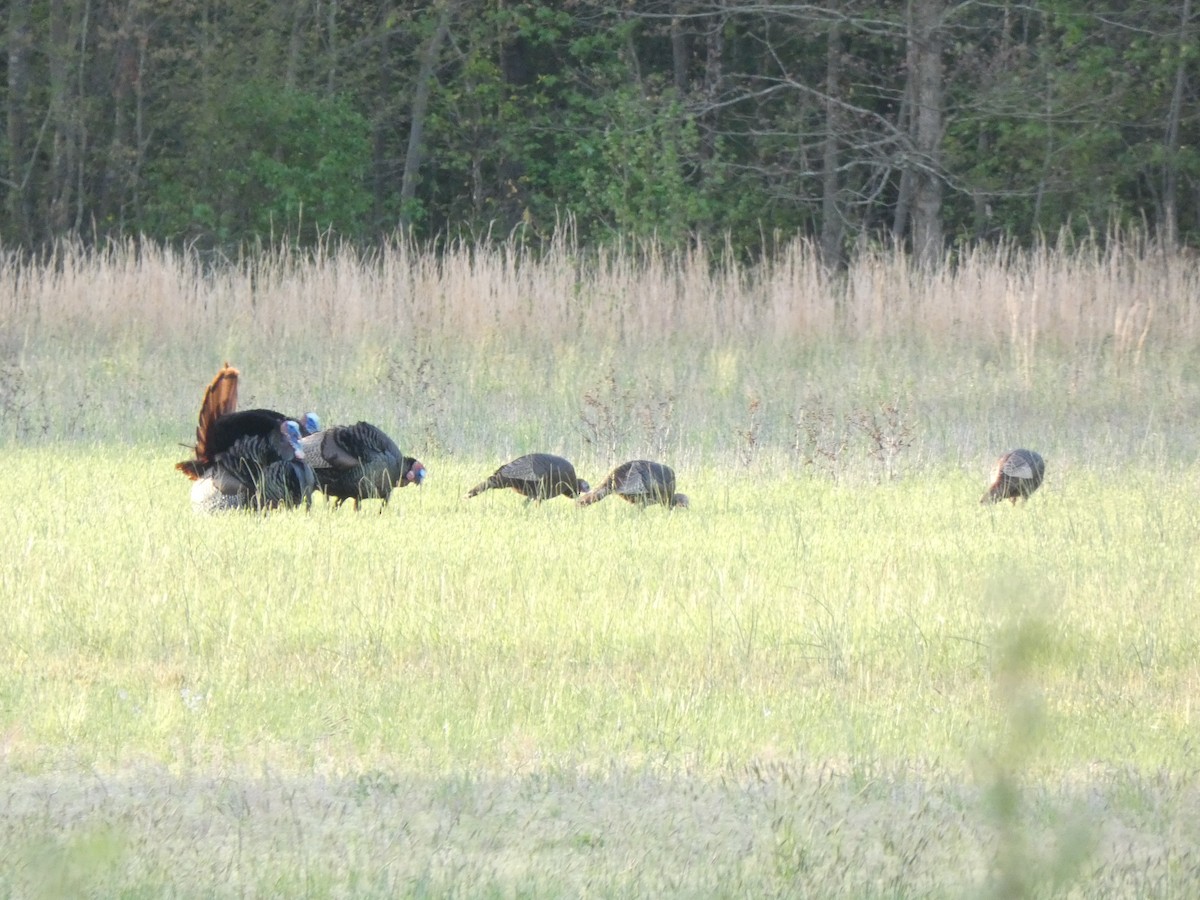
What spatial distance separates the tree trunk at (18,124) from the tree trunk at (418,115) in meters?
6.05

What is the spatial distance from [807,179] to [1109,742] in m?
24.3

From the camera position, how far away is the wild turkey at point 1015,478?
8.47 meters

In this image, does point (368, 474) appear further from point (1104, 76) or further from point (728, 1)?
point (728, 1)

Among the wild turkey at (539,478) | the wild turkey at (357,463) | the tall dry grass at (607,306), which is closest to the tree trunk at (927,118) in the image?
the tall dry grass at (607,306)

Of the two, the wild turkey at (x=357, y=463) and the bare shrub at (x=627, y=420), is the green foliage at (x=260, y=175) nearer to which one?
the bare shrub at (x=627, y=420)

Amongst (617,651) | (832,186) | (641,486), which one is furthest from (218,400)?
(832,186)

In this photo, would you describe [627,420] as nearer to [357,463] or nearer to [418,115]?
[357,463]

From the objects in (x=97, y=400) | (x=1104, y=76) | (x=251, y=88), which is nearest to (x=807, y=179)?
(x=1104, y=76)

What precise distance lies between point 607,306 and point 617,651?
32.6 ft

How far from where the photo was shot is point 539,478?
27.0 feet

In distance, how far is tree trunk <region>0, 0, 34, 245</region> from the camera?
Answer: 26328 mm

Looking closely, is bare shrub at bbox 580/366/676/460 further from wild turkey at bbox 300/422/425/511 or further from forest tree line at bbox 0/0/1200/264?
forest tree line at bbox 0/0/1200/264

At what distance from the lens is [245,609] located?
5930 millimetres

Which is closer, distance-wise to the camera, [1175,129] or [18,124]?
[1175,129]
